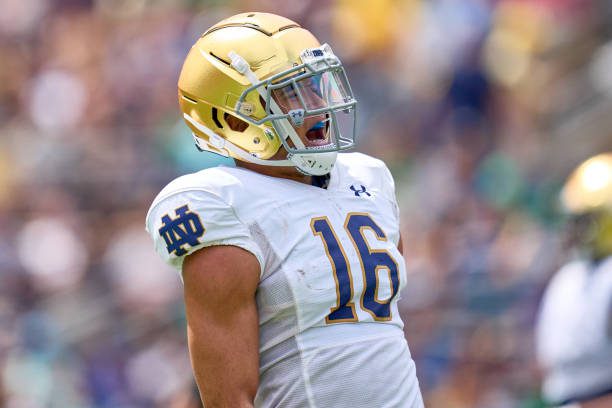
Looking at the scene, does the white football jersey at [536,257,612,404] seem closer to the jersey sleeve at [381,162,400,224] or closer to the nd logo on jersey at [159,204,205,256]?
the jersey sleeve at [381,162,400,224]

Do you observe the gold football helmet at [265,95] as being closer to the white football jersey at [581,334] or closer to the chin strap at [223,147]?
the chin strap at [223,147]

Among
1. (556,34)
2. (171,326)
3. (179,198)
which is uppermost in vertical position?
(179,198)

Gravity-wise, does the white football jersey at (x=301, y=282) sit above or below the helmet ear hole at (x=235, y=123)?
below

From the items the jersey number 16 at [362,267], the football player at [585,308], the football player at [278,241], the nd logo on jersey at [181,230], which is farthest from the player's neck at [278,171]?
the football player at [585,308]

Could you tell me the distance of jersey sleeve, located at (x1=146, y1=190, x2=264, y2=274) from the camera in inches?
71.6

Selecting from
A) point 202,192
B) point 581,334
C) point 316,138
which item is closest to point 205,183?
point 202,192

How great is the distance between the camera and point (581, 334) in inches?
124

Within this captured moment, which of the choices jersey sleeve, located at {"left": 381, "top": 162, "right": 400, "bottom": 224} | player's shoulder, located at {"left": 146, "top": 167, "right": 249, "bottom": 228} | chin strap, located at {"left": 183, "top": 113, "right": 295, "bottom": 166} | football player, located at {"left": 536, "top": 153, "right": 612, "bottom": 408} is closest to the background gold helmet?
football player, located at {"left": 536, "top": 153, "right": 612, "bottom": 408}

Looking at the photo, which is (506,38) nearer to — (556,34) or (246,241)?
(556,34)

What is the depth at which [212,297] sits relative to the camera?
182 centimetres

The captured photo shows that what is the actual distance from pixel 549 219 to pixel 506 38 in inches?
40.4

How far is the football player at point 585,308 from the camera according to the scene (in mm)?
3096

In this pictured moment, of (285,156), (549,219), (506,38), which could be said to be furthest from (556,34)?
(285,156)

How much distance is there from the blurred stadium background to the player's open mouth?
291 cm
